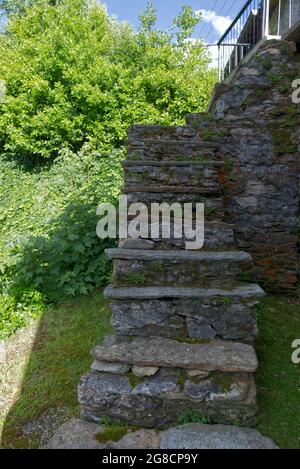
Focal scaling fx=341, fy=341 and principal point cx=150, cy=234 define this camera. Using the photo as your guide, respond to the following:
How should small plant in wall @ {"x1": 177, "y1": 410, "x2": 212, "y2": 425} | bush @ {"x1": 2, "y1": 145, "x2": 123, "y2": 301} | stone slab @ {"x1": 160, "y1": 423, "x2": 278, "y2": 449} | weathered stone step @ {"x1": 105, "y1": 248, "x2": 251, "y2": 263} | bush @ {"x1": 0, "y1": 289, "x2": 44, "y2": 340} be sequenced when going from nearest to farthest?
1. stone slab @ {"x1": 160, "y1": 423, "x2": 278, "y2": 449}
2. small plant in wall @ {"x1": 177, "y1": 410, "x2": 212, "y2": 425}
3. weathered stone step @ {"x1": 105, "y1": 248, "x2": 251, "y2": 263}
4. bush @ {"x1": 0, "y1": 289, "x2": 44, "y2": 340}
5. bush @ {"x1": 2, "y1": 145, "x2": 123, "y2": 301}

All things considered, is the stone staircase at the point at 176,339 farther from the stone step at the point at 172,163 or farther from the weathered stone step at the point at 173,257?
the stone step at the point at 172,163

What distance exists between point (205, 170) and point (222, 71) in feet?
20.4

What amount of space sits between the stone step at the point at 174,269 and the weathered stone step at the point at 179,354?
1.15ft

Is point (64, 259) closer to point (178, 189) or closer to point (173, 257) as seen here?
point (178, 189)

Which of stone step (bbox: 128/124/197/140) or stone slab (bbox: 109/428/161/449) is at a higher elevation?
stone step (bbox: 128/124/197/140)

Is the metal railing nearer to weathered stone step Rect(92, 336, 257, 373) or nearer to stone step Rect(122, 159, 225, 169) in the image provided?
stone step Rect(122, 159, 225, 169)

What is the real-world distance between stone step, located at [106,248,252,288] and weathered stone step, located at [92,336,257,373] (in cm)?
35

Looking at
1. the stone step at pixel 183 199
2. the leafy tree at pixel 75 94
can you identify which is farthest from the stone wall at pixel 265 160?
the leafy tree at pixel 75 94

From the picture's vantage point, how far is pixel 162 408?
5.74ft

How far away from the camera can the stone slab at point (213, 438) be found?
1.58m

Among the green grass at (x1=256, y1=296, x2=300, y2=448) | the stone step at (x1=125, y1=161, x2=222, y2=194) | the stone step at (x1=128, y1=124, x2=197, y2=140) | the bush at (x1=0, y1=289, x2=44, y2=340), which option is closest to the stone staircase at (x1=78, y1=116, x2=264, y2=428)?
the green grass at (x1=256, y1=296, x2=300, y2=448)

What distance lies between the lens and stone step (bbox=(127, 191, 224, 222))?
2842 mm

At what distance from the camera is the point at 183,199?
2.93m
